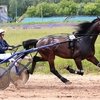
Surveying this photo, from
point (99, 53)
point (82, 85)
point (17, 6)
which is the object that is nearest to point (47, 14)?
point (17, 6)

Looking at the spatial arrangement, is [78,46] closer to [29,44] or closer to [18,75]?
[29,44]

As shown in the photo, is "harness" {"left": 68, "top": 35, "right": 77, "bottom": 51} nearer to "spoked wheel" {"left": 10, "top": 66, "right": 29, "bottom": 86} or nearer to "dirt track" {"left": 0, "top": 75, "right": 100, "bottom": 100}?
"dirt track" {"left": 0, "top": 75, "right": 100, "bottom": 100}

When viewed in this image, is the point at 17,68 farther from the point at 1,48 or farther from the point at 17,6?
the point at 17,6

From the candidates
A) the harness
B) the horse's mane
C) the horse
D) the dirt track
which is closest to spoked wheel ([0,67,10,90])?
the dirt track

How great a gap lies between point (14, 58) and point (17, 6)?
9462cm

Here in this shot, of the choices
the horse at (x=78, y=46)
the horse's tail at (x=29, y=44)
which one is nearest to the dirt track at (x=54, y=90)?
the horse at (x=78, y=46)

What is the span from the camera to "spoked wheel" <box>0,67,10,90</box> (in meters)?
10.8

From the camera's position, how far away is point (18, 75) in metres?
11.3

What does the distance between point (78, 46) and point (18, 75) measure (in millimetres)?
1698

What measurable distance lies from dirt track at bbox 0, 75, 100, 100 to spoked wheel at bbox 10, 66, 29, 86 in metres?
0.17

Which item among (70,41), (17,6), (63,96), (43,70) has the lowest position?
(17,6)

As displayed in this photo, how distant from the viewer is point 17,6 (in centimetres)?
10525

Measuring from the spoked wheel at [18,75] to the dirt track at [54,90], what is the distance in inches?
6.5

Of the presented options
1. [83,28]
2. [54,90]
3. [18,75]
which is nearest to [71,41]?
[83,28]
